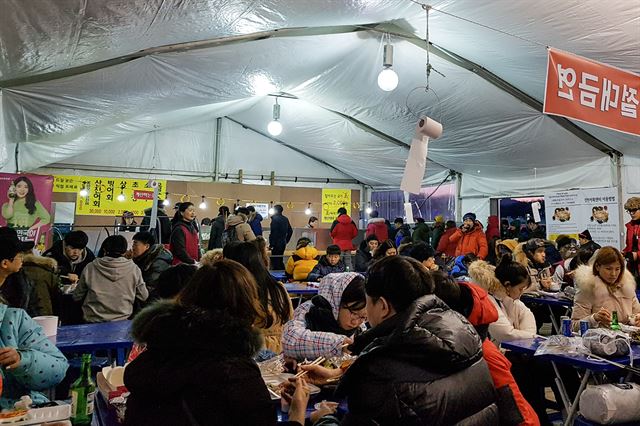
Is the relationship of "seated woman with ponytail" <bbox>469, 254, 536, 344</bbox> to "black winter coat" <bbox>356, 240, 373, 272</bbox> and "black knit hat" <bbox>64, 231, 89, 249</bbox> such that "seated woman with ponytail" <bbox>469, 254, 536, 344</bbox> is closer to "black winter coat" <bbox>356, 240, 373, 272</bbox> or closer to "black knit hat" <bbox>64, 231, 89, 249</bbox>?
"black winter coat" <bbox>356, 240, 373, 272</bbox>

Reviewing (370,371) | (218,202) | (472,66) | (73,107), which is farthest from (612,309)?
(218,202)

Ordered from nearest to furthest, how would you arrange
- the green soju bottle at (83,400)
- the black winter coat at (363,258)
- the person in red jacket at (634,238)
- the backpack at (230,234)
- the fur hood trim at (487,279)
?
the green soju bottle at (83,400), the fur hood trim at (487,279), the person in red jacket at (634,238), the backpack at (230,234), the black winter coat at (363,258)

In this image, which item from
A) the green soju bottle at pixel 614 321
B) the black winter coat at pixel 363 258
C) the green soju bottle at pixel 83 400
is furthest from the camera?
the black winter coat at pixel 363 258

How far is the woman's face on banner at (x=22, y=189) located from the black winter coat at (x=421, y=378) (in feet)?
21.0

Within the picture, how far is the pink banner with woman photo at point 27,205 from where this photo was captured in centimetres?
610

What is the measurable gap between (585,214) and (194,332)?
8.36 metres

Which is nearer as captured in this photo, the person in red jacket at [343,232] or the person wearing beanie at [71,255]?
the person wearing beanie at [71,255]

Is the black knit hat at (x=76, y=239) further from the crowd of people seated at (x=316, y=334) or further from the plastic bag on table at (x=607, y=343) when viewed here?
the plastic bag on table at (x=607, y=343)

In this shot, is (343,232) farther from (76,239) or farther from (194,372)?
(194,372)

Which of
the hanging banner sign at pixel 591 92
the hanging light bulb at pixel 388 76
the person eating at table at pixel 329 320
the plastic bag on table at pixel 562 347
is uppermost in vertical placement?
the hanging light bulb at pixel 388 76

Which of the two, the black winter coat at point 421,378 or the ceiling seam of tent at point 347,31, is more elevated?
the ceiling seam of tent at point 347,31

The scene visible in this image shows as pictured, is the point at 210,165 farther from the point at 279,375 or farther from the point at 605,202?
the point at 279,375

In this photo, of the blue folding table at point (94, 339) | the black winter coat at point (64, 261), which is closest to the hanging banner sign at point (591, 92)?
the blue folding table at point (94, 339)

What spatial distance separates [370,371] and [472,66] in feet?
19.7
